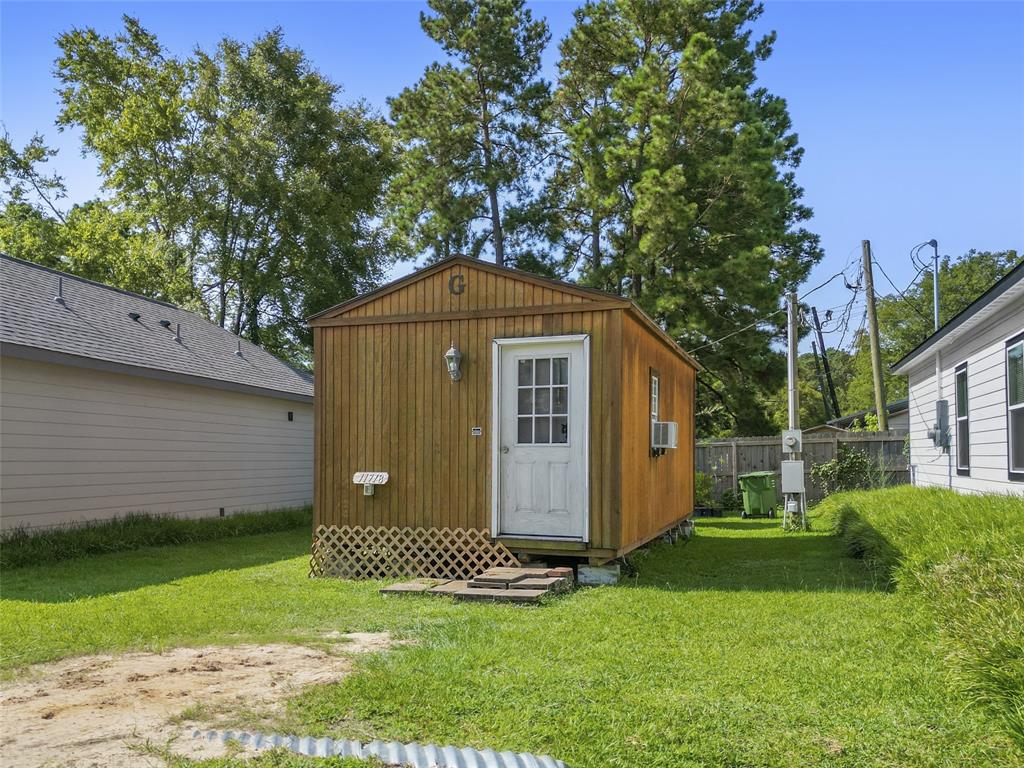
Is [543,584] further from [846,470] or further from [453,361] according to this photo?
[846,470]

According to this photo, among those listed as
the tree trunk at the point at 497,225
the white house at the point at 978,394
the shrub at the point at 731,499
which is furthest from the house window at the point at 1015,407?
the tree trunk at the point at 497,225

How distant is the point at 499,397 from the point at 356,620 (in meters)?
2.76

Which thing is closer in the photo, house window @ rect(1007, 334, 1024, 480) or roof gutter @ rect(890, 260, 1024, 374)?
roof gutter @ rect(890, 260, 1024, 374)

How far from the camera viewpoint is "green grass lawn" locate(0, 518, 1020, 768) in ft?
11.1

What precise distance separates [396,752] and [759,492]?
12.8 meters

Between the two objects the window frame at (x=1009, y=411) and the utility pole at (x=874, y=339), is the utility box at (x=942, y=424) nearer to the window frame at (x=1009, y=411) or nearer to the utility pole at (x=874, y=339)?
the window frame at (x=1009, y=411)

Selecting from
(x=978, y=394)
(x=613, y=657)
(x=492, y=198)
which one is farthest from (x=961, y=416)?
(x=492, y=198)

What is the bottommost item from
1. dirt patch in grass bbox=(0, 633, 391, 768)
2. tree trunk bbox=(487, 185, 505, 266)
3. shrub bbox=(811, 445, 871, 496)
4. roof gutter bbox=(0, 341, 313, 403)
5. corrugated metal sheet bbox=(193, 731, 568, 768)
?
dirt patch in grass bbox=(0, 633, 391, 768)

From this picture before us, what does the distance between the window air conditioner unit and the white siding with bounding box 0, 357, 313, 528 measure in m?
6.92

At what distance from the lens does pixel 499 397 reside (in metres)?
7.95

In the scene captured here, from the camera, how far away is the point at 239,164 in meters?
23.4

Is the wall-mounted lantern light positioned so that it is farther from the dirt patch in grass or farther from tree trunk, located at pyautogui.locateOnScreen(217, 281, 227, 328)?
tree trunk, located at pyautogui.locateOnScreen(217, 281, 227, 328)

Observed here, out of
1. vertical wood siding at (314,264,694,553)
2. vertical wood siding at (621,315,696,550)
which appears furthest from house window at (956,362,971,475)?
vertical wood siding at (314,264,694,553)

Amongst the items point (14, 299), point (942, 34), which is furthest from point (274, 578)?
point (942, 34)
